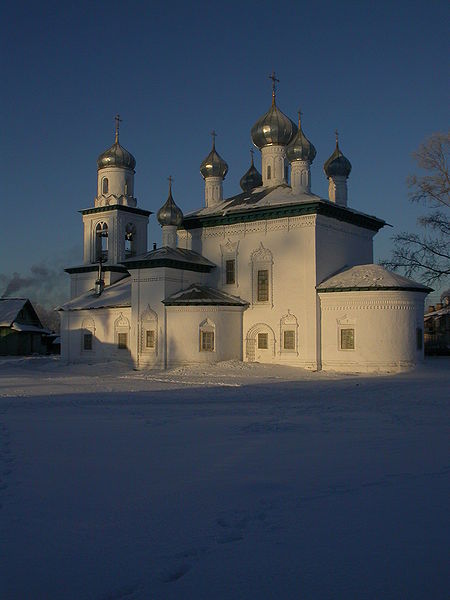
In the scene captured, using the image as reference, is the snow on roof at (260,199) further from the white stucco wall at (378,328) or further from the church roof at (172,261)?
the white stucco wall at (378,328)

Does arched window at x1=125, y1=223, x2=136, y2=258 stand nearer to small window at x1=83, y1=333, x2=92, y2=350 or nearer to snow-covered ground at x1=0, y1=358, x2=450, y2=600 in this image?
small window at x1=83, y1=333, x2=92, y2=350

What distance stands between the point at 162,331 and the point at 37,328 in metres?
22.7

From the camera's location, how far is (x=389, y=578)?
396 cm

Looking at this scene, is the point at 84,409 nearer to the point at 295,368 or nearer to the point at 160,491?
the point at 160,491

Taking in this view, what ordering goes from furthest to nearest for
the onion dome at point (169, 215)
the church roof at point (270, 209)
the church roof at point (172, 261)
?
→ the onion dome at point (169, 215)
the church roof at point (172, 261)
the church roof at point (270, 209)

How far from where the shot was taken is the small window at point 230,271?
1128 inches

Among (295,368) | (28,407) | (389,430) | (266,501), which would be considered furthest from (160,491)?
(295,368)

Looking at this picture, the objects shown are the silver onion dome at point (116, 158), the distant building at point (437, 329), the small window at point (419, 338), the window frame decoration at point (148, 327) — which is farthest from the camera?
the distant building at point (437, 329)

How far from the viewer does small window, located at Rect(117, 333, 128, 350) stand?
99.8 feet

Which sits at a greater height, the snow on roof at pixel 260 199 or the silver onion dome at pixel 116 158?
the silver onion dome at pixel 116 158

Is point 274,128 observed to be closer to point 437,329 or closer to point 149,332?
point 149,332

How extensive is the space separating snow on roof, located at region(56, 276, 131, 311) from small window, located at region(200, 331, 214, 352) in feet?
15.8

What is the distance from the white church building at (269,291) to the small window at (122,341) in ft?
0.15

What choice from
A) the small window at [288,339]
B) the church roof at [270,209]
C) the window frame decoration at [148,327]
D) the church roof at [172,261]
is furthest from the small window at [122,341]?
the small window at [288,339]
